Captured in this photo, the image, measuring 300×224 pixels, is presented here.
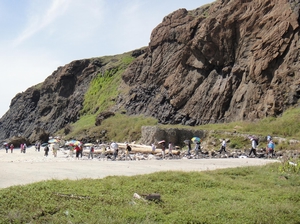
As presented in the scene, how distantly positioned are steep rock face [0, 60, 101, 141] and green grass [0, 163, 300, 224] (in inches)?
3138

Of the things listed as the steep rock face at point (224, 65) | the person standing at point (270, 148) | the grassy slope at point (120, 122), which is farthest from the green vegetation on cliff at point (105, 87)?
the person standing at point (270, 148)

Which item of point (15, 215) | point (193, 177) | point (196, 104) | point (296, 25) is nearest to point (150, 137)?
point (196, 104)

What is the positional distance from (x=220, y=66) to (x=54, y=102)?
6856cm

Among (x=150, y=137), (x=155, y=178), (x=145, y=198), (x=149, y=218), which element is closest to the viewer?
(x=149, y=218)

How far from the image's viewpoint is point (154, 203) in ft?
34.0

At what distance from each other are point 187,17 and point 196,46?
1082cm

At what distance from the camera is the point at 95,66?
330 feet

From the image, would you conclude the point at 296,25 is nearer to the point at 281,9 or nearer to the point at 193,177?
the point at 281,9

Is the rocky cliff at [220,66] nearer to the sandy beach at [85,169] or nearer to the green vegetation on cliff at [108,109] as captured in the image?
the green vegetation on cliff at [108,109]

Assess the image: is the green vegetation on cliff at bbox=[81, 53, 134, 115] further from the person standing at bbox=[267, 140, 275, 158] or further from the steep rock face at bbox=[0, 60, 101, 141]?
the person standing at bbox=[267, 140, 275, 158]

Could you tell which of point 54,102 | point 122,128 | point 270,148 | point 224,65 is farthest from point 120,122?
point 54,102

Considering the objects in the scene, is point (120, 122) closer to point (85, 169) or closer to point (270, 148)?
point (270, 148)

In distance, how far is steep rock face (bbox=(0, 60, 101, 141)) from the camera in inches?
3789

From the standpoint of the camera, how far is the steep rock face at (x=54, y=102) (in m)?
96.2
